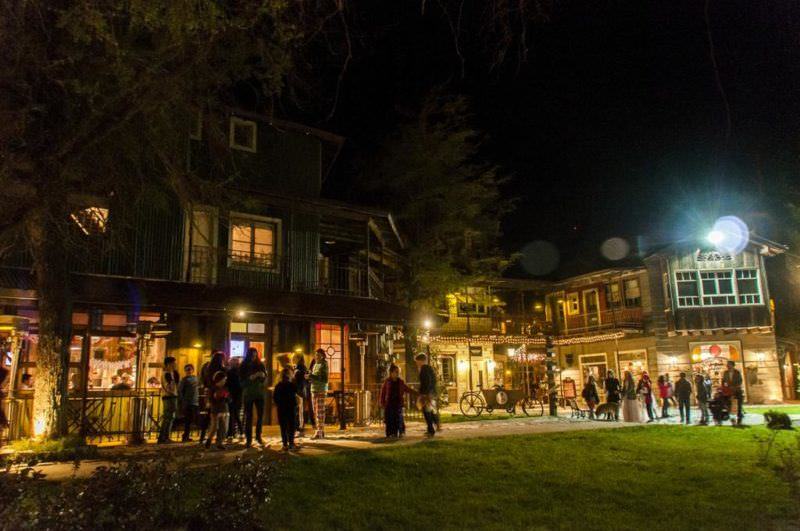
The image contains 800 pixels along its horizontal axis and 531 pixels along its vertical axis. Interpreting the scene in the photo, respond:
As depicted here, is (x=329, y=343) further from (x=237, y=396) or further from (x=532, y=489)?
(x=532, y=489)

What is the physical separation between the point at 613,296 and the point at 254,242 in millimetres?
21695

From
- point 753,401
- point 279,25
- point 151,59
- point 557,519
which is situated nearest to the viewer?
point 557,519

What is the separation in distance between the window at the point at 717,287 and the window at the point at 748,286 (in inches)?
13.2

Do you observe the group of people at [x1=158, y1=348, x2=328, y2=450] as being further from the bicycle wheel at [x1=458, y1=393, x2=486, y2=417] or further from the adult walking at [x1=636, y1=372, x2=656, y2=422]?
the adult walking at [x1=636, y1=372, x2=656, y2=422]

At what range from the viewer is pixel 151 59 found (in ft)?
28.9

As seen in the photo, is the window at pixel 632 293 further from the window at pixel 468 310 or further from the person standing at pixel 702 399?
the person standing at pixel 702 399

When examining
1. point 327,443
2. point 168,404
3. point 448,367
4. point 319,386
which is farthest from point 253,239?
point 448,367

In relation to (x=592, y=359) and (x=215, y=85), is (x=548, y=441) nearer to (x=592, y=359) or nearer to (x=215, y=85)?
(x=215, y=85)

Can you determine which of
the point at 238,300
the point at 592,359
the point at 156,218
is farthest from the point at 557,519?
the point at 592,359

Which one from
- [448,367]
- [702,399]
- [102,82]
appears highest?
[102,82]

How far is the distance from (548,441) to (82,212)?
10.6 metres

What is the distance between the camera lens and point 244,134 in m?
18.0

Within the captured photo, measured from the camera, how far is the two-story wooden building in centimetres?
1251

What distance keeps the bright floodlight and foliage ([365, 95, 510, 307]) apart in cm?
1233
